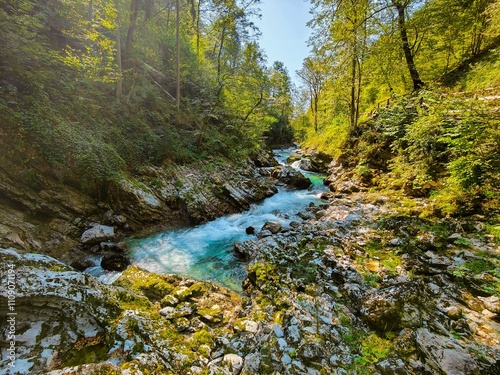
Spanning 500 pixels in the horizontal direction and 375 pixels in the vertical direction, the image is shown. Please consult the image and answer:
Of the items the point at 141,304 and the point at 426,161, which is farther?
the point at 426,161

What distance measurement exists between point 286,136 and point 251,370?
41.3m

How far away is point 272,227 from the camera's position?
8.02 metres

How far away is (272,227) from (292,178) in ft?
22.5

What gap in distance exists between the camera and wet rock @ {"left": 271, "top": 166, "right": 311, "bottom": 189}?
14.0 m

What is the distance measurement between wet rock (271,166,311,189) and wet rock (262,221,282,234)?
631 centimetres

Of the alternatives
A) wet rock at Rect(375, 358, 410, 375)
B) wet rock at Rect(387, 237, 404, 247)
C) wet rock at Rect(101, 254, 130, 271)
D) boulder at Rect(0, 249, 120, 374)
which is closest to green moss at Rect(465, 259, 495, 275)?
wet rock at Rect(387, 237, 404, 247)

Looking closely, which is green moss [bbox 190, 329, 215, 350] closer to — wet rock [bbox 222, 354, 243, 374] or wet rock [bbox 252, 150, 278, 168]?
wet rock [bbox 222, 354, 243, 374]

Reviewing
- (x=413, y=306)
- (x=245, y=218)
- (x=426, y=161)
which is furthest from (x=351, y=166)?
(x=413, y=306)

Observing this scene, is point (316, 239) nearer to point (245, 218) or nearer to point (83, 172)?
point (245, 218)

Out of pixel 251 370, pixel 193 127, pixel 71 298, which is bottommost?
pixel 251 370

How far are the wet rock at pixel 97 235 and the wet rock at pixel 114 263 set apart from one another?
0.82 metres

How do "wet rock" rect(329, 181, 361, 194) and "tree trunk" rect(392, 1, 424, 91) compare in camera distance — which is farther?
"wet rock" rect(329, 181, 361, 194)

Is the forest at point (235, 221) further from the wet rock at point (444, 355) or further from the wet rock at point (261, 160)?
the wet rock at point (261, 160)

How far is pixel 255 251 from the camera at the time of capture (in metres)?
6.44
